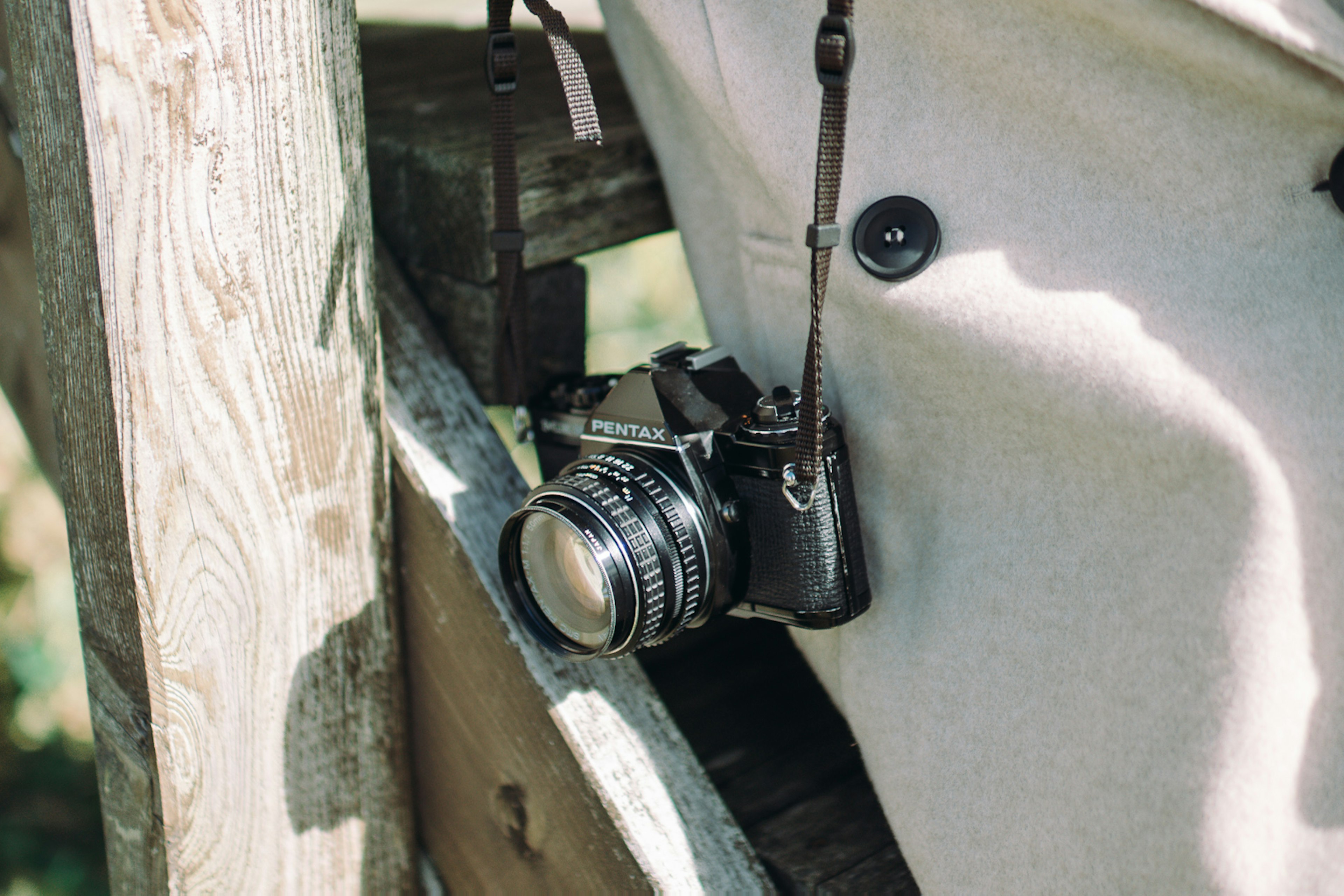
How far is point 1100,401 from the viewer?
0.63 m

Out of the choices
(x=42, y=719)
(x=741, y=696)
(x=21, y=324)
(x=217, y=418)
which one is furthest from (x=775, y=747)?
(x=42, y=719)

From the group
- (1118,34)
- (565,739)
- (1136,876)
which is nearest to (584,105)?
(1118,34)

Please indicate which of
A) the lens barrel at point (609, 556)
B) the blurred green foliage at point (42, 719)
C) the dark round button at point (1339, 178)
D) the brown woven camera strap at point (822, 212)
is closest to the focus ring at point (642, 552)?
the lens barrel at point (609, 556)

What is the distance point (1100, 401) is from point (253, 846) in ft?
2.29

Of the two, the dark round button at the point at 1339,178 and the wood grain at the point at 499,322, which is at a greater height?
the dark round button at the point at 1339,178

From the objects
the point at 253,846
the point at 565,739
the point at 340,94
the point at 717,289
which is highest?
the point at 340,94

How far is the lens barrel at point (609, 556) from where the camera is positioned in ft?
2.44

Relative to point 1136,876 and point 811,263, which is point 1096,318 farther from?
point 1136,876

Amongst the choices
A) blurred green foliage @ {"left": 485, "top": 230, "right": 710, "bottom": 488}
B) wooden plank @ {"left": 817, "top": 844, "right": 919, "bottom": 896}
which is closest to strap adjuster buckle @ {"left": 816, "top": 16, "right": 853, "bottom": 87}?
wooden plank @ {"left": 817, "top": 844, "right": 919, "bottom": 896}

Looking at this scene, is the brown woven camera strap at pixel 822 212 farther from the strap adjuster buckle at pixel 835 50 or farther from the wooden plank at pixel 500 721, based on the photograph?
the wooden plank at pixel 500 721

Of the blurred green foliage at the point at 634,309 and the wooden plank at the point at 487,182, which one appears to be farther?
the blurred green foliage at the point at 634,309

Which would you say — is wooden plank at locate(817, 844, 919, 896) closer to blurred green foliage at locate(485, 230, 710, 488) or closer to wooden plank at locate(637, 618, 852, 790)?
wooden plank at locate(637, 618, 852, 790)

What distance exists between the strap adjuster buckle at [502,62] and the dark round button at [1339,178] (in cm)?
54

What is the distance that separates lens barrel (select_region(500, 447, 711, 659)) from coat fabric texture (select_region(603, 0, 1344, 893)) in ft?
0.43
